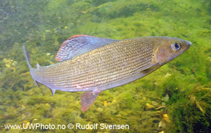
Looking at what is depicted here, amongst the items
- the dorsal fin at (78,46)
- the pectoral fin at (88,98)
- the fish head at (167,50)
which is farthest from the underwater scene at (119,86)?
the fish head at (167,50)

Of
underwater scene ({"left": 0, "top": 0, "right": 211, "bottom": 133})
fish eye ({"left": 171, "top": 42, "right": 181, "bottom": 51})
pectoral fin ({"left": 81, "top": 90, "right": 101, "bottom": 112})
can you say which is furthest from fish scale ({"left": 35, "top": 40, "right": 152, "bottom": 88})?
fish eye ({"left": 171, "top": 42, "right": 181, "bottom": 51})

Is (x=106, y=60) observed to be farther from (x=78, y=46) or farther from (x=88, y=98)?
(x=88, y=98)

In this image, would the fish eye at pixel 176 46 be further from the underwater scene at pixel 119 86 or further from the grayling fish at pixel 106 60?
the underwater scene at pixel 119 86

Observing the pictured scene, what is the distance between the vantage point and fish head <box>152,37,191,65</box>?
81.3 inches

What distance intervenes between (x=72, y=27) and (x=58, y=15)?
1905mm

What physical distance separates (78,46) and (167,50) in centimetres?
130

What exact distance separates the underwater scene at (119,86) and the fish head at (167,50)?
2.27 ft

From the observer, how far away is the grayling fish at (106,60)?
2.05 m

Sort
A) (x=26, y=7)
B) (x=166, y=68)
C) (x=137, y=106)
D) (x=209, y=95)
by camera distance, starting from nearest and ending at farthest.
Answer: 1. (x=209, y=95)
2. (x=137, y=106)
3. (x=166, y=68)
4. (x=26, y=7)

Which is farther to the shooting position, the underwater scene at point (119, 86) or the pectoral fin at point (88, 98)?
the underwater scene at point (119, 86)

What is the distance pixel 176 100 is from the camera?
9.90 feet

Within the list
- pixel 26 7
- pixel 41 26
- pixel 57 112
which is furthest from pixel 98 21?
pixel 57 112

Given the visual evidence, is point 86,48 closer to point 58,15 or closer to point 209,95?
point 209,95

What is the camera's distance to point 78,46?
6.90 feet
